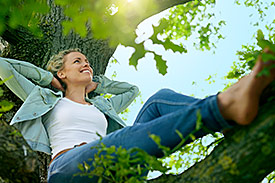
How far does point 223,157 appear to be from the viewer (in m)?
1.49

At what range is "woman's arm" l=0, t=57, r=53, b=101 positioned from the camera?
2.83 metres

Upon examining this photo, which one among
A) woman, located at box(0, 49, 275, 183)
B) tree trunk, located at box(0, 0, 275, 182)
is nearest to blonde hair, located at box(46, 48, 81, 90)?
woman, located at box(0, 49, 275, 183)

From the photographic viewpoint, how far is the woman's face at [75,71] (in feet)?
10.4

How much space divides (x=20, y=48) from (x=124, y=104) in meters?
1.14

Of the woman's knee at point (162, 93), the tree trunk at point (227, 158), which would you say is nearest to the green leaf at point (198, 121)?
the tree trunk at point (227, 158)

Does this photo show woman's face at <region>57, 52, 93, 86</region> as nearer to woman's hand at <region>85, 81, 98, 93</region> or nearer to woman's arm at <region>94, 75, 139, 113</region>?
woman's hand at <region>85, 81, 98, 93</region>

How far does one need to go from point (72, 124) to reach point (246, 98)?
60.5 inches

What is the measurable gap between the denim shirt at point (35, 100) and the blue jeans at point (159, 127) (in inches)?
18.4

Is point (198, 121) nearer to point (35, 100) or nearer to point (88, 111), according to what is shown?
point (88, 111)

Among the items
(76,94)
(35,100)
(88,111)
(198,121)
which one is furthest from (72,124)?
(198,121)

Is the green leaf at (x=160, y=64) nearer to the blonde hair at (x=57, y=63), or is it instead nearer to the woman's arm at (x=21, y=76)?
the woman's arm at (x=21, y=76)

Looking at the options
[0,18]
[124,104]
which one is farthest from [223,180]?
[124,104]

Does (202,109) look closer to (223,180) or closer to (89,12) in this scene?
(223,180)

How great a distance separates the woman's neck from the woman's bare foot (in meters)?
1.77
